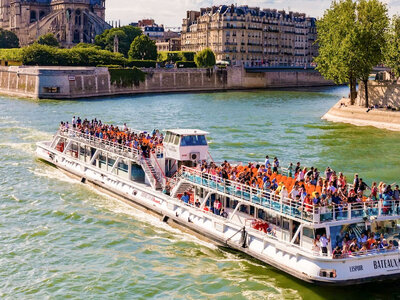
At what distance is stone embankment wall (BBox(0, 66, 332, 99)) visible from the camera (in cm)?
8050

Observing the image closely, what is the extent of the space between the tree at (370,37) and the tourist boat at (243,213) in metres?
34.4

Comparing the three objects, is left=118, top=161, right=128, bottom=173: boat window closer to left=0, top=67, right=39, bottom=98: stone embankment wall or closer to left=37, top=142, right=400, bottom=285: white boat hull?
left=37, top=142, right=400, bottom=285: white boat hull

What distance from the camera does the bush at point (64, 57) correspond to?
3760 inches

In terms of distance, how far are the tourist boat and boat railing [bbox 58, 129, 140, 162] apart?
2.1 inches

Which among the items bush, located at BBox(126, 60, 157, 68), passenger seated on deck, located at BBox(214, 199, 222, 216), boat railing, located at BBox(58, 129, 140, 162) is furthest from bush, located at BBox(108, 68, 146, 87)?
passenger seated on deck, located at BBox(214, 199, 222, 216)

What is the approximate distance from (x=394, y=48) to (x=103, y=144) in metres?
33.0

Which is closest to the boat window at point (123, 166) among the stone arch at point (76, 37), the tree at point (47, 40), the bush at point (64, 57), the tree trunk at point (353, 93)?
the tree trunk at point (353, 93)

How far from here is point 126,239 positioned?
23500mm

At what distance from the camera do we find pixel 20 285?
1948 centimetres

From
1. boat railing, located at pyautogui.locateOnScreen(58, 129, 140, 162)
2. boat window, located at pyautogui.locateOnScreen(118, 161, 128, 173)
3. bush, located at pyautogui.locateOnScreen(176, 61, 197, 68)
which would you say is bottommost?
boat window, located at pyautogui.locateOnScreen(118, 161, 128, 173)

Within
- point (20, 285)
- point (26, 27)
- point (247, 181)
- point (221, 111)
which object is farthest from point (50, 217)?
point (26, 27)

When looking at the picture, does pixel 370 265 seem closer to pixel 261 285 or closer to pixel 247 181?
pixel 261 285

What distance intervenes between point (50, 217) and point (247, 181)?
8.79 metres

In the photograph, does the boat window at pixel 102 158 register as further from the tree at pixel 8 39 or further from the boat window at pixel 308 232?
the tree at pixel 8 39
